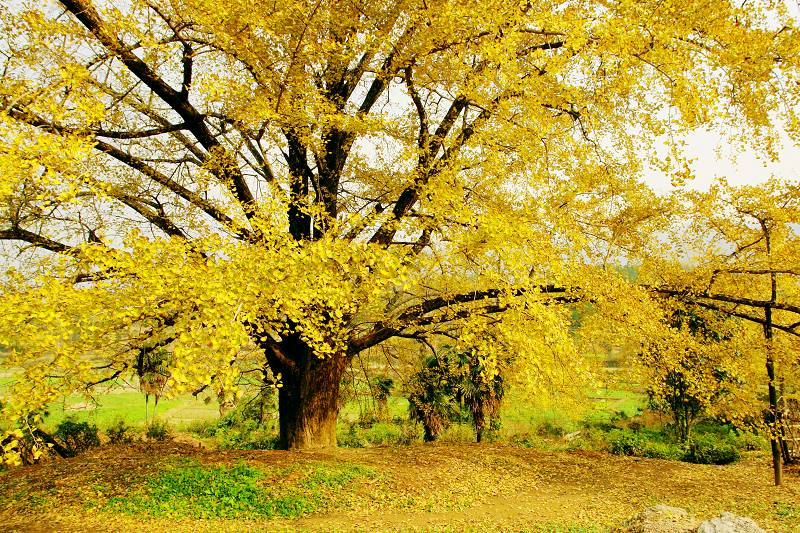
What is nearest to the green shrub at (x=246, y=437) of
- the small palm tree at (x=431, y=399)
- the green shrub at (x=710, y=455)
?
the small palm tree at (x=431, y=399)

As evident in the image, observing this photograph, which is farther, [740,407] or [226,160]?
[740,407]

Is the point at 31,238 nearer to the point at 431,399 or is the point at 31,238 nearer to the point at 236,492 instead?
the point at 236,492

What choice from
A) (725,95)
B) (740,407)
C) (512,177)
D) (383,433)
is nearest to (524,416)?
(383,433)

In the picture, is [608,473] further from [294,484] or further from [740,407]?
[294,484]

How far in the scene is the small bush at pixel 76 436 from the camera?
1205 cm

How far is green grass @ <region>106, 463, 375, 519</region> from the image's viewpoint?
7129 millimetres

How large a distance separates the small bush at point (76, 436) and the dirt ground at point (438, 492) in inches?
101

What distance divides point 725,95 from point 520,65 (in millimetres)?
3186

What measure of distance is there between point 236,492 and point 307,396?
8.28ft

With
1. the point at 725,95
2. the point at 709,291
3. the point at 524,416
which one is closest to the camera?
the point at 725,95

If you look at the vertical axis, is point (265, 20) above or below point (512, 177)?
above

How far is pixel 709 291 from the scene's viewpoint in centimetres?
934

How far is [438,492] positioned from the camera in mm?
8766

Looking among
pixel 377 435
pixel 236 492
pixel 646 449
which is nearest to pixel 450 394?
pixel 377 435
